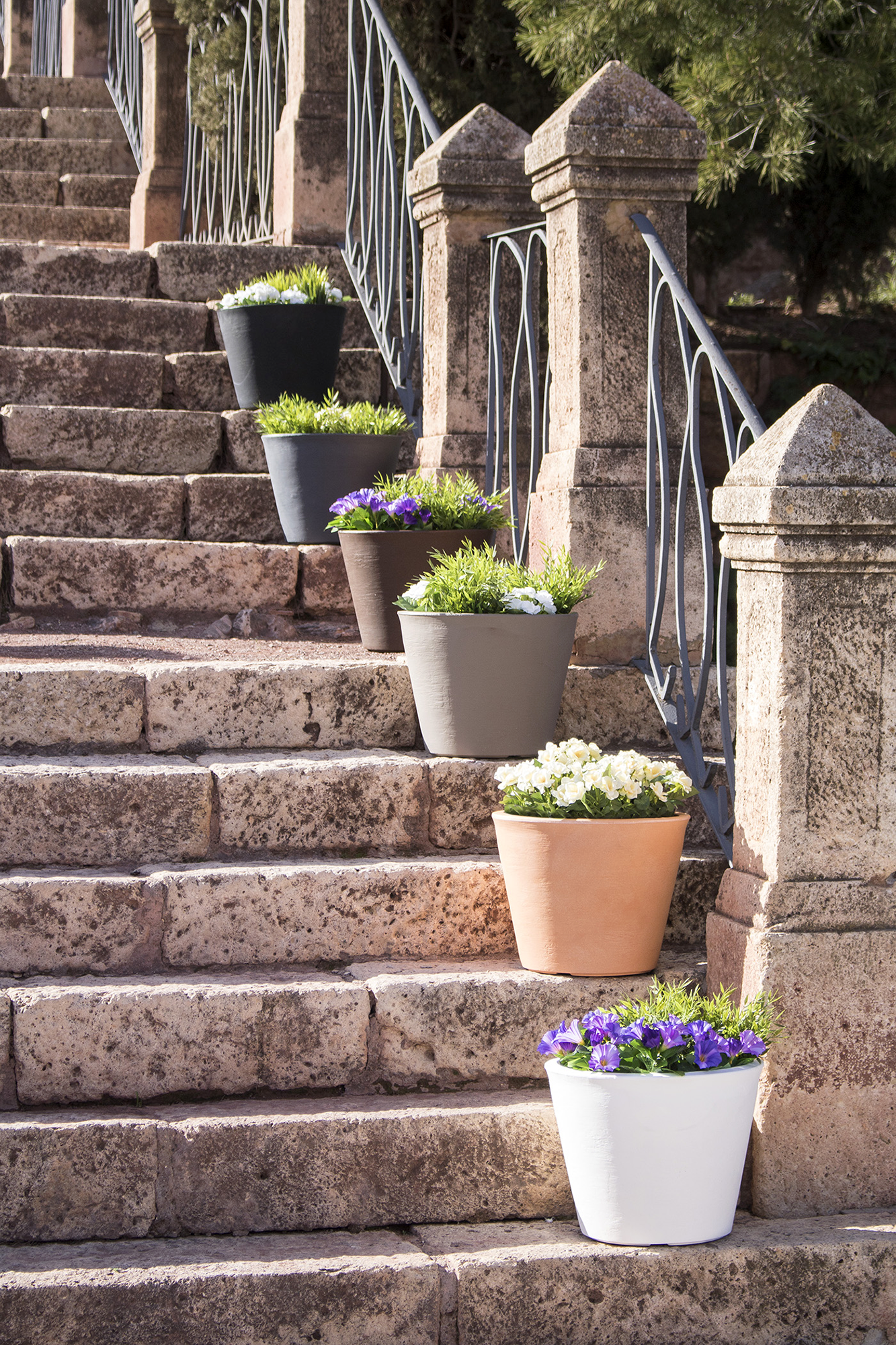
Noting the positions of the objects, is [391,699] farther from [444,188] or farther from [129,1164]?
[444,188]

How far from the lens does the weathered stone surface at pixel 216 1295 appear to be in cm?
268

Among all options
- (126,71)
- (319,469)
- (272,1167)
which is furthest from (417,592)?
(126,71)

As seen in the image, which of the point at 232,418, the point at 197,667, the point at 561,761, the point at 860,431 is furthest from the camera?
the point at 232,418

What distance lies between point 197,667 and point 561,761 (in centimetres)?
102

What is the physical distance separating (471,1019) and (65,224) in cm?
675

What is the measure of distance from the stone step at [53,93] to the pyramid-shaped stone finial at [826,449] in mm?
8758

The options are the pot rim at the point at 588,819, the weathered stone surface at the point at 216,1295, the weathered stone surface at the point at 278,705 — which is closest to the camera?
the weathered stone surface at the point at 216,1295

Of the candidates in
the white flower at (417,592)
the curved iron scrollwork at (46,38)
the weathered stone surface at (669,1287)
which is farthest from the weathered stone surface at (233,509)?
the curved iron scrollwork at (46,38)

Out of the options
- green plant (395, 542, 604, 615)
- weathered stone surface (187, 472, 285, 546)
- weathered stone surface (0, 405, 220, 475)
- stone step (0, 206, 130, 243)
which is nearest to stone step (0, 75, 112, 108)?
stone step (0, 206, 130, 243)

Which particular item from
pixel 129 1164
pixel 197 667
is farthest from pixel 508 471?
pixel 129 1164

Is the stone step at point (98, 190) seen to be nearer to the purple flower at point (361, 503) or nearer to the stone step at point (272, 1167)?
the purple flower at point (361, 503)

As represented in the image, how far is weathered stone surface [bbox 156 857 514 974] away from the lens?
338 centimetres

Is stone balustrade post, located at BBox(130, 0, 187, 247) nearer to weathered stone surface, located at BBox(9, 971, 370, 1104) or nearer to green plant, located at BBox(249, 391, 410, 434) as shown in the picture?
green plant, located at BBox(249, 391, 410, 434)

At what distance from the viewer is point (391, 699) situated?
4.02 meters
